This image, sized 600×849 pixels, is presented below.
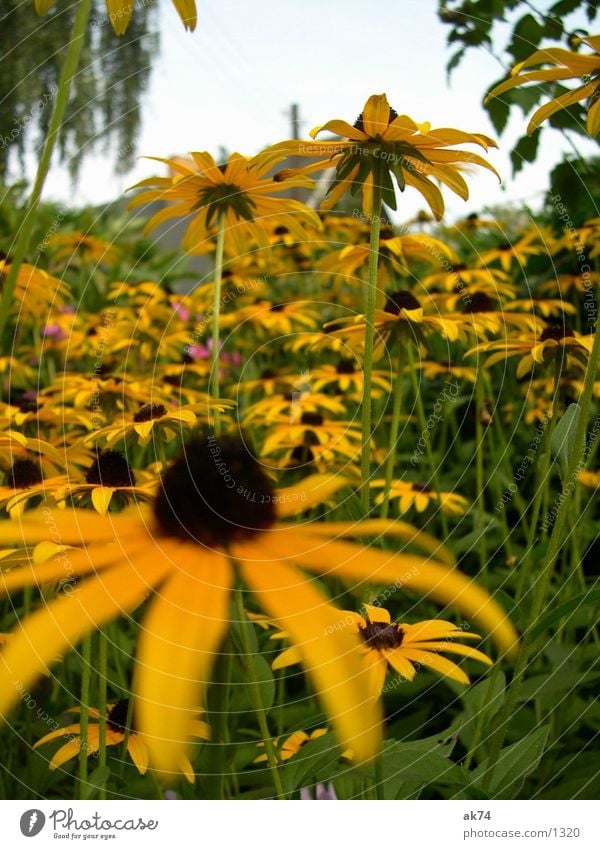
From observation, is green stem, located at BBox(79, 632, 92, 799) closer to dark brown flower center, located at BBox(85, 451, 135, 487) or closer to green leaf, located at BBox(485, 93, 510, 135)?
dark brown flower center, located at BBox(85, 451, 135, 487)

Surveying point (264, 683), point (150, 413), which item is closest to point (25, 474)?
point (150, 413)

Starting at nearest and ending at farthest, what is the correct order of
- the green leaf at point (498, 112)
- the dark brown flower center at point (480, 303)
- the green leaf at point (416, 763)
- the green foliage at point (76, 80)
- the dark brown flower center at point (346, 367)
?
the green leaf at point (416, 763) < the green foliage at point (76, 80) < the green leaf at point (498, 112) < the dark brown flower center at point (480, 303) < the dark brown flower center at point (346, 367)

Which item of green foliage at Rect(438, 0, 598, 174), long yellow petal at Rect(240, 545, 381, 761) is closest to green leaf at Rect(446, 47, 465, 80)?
green foliage at Rect(438, 0, 598, 174)

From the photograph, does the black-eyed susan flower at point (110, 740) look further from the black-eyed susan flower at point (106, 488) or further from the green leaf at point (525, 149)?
the green leaf at point (525, 149)

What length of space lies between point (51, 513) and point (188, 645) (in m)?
0.16

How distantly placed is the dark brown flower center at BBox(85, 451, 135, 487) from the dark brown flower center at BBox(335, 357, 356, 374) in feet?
1.86

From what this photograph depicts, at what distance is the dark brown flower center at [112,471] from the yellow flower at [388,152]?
6.8 inches

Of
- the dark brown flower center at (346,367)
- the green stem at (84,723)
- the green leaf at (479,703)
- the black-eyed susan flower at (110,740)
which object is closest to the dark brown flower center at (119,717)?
the black-eyed susan flower at (110,740)

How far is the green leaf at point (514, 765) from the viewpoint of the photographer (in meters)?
0.41

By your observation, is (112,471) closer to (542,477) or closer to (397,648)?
(397,648)

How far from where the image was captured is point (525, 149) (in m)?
0.62

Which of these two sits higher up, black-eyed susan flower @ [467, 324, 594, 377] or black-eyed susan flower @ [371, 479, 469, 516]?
black-eyed susan flower @ [467, 324, 594, 377]

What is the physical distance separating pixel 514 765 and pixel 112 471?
26 cm

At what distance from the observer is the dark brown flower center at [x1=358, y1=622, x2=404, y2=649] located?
0.40 m
